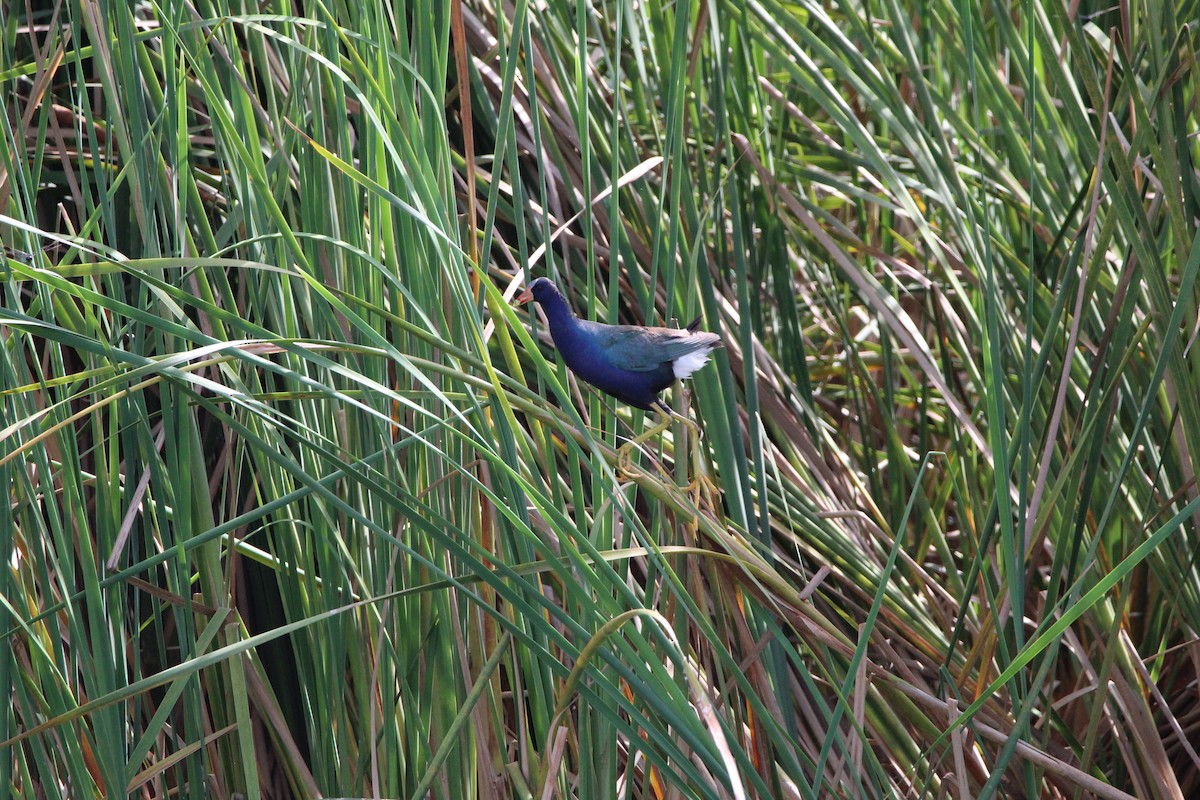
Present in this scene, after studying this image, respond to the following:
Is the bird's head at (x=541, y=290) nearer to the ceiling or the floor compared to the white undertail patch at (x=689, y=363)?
nearer to the ceiling

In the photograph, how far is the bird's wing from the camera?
4.46ft

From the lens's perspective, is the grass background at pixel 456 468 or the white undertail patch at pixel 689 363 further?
the white undertail patch at pixel 689 363

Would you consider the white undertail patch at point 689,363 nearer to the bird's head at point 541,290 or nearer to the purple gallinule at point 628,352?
the purple gallinule at point 628,352

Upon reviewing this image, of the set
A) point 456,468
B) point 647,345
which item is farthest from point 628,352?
point 456,468

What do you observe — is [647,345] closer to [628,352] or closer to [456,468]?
[628,352]

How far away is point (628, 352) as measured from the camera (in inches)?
55.5

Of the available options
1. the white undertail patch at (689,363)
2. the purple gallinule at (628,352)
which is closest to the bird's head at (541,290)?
the purple gallinule at (628,352)

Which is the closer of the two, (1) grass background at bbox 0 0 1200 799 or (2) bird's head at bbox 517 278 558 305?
(1) grass background at bbox 0 0 1200 799

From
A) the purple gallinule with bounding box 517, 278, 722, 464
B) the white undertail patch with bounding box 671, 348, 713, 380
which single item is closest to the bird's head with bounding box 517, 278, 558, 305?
the purple gallinule with bounding box 517, 278, 722, 464

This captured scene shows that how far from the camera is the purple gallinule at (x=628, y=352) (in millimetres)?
1358

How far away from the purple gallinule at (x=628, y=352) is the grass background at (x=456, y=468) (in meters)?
0.04

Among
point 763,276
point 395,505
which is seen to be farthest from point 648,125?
point 395,505

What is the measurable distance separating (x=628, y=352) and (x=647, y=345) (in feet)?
0.16

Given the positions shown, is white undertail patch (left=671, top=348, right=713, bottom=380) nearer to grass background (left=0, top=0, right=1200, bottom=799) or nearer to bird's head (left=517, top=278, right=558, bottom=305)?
grass background (left=0, top=0, right=1200, bottom=799)
